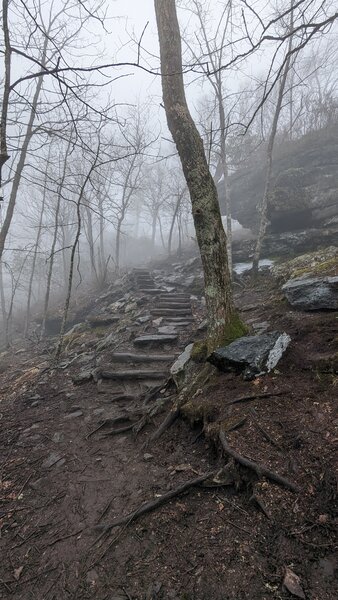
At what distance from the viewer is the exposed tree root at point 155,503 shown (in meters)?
2.92

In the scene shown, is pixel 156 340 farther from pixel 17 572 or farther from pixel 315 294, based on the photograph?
pixel 17 572

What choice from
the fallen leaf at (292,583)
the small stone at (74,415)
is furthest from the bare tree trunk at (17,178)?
the fallen leaf at (292,583)

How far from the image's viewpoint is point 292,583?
1973 millimetres

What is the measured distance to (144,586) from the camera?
2.29 m

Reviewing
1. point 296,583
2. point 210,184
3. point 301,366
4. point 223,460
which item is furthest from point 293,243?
point 296,583

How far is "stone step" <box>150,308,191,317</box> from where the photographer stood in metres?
10.3

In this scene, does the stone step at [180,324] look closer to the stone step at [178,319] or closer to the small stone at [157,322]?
the stone step at [178,319]

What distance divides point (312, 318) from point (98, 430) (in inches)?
150

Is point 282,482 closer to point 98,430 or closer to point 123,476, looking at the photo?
point 123,476

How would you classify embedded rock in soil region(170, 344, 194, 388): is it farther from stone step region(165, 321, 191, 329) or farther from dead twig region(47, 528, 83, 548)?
stone step region(165, 321, 191, 329)

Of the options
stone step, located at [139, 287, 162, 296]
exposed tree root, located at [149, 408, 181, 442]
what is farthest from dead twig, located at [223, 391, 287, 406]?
stone step, located at [139, 287, 162, 296]

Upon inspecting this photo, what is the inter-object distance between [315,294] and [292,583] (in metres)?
4.01

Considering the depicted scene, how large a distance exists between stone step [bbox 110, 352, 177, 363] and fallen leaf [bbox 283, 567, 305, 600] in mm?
5047

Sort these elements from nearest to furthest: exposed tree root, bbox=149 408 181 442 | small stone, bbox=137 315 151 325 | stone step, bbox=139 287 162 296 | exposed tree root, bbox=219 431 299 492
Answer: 1. exposed tree root, bbox=219 431 299 492
2. exposed tree root, bbox=149 408 181 442
3. small stone, bbox=137 315 151 325
4. stone step, bbox=139 287 162 296
